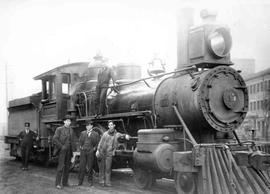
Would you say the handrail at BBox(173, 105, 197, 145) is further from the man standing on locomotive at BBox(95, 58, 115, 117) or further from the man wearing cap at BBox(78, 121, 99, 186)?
the man standing on locomotive at BBox(95, 58, 115, 117)

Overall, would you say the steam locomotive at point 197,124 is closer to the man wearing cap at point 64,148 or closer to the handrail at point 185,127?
the handrail at point 185,127

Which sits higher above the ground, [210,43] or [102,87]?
[210,43]

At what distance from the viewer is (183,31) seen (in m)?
8.40

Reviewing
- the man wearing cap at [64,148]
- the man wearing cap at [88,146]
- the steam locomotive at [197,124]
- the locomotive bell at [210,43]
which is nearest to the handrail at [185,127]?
the steam locomotive at [197,124]

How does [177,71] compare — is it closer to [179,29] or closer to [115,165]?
[179,29]

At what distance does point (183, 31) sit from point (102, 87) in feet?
9.58

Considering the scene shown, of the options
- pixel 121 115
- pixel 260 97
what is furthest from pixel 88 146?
pixel 260 97

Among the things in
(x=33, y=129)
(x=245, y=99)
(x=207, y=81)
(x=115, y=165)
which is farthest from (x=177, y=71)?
(x=33, y=129)

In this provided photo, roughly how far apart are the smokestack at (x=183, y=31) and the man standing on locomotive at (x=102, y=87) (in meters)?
2.48

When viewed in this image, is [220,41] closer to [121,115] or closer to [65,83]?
[121,115]

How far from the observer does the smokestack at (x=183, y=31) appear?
8.32 m

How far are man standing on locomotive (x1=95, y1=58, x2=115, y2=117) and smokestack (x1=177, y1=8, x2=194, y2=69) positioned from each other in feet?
8.13

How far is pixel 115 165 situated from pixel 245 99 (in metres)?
4.30

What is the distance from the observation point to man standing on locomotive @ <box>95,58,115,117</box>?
34.0ft
